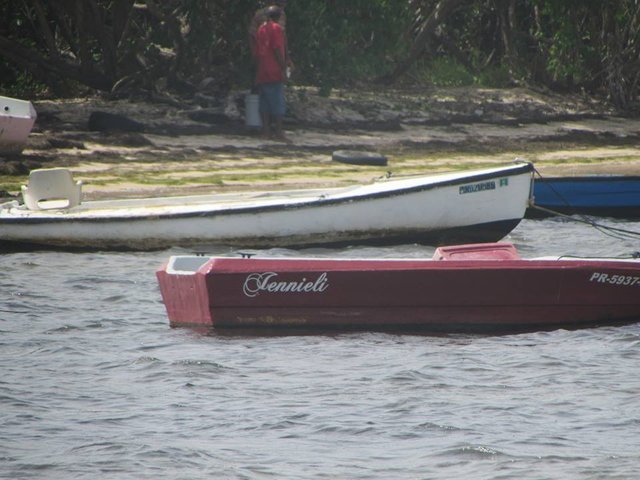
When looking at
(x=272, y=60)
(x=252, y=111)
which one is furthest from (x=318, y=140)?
(x=272, y=60)

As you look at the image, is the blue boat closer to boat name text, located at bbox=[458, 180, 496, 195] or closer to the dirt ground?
the dirt ground

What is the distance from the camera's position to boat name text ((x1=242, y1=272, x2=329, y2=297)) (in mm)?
10945

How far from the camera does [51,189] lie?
15.0 meters

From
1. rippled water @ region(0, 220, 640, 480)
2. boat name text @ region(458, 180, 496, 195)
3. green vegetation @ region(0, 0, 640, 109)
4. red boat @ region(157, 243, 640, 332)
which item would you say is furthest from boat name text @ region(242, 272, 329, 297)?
green vegetation @ region(0, 0, 640, 109)

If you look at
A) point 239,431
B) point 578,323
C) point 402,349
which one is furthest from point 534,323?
point 239,431

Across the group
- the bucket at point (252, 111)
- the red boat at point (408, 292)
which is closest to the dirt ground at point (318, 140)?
the bucket at point (252, 111)

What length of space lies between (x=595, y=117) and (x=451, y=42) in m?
3.32

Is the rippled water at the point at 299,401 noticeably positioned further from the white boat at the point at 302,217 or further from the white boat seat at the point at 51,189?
the white boat seat at the point at 51,189

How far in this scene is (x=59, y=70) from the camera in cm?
2245

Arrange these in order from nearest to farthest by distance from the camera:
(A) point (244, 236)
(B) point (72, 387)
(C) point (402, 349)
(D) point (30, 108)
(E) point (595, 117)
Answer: (B) point (72, 387) → (C) point (402, 349) → (A) point (244, 236) → (D) point (30, 108) → (E) point (595, 117)

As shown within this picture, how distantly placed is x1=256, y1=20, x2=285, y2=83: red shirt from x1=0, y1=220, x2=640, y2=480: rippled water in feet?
26.3

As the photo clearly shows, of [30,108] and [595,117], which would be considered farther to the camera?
[595,117]

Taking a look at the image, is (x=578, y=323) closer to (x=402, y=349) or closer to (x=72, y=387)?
(x=402, y=349)

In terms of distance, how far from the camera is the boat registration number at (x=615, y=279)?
1110 centimetres
